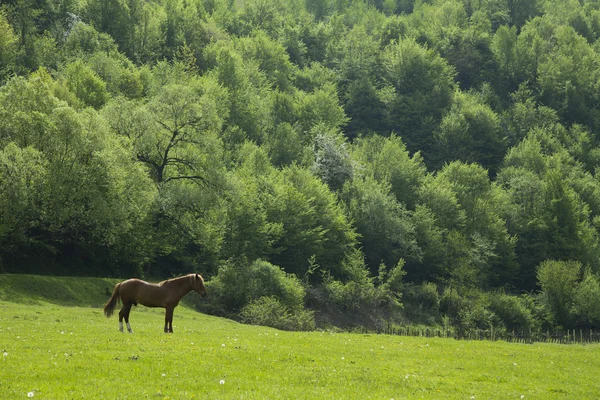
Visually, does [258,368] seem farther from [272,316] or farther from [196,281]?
[272,316]

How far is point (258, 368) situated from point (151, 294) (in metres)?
9.99

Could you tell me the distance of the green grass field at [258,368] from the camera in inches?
787

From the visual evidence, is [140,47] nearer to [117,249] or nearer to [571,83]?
[117,249]

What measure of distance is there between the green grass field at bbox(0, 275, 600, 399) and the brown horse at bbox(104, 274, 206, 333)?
1.02 metres

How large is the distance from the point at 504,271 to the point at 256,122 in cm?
5663

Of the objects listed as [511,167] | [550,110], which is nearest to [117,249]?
[511,167]

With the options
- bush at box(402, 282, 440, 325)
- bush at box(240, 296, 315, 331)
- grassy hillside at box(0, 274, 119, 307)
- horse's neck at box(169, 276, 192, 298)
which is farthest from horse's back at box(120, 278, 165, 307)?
bush at box(402, 282, 440, 325)

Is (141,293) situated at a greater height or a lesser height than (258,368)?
greater

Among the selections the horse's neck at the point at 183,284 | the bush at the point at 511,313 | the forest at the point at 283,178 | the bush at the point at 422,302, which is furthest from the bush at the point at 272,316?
the bush at the point at 511,313

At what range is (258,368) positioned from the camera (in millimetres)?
24344

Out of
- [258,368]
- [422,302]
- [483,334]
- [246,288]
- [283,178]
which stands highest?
[283,178]

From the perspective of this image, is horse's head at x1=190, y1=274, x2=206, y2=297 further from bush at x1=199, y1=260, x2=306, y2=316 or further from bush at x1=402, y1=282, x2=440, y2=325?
bush at x1=402, y1=282, x2=440, y2=325

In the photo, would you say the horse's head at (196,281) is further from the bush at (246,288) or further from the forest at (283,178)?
the bush at (246,288)

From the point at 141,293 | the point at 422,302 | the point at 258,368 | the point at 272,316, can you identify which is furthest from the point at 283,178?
the point at 258,368
